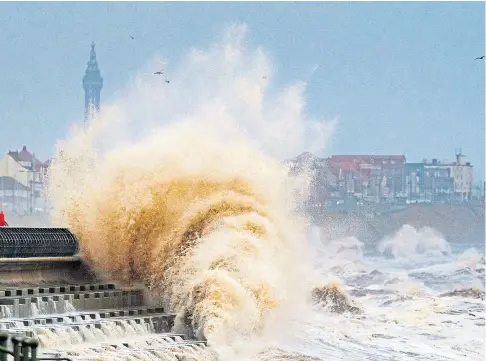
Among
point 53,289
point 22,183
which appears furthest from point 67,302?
point 22,183

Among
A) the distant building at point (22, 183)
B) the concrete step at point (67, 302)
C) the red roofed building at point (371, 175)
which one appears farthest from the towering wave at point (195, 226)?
the red roofed building at point (371, 175)

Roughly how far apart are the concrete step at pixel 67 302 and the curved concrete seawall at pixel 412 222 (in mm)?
46588

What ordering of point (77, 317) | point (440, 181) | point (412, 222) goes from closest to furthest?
point (77, 317), point (412, 222), point (440, 181)

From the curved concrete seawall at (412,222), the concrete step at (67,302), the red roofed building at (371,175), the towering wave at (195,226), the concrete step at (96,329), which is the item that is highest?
the red roofed building at (371,175)

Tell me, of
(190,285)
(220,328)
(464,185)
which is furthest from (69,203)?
(464,185)

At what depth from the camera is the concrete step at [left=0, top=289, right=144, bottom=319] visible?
19.1m

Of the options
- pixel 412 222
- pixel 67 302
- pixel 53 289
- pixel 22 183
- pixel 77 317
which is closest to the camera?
pixel 77 317

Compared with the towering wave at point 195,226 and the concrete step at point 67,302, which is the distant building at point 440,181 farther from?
the concrete step at point 67,302

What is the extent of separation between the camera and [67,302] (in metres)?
20.2

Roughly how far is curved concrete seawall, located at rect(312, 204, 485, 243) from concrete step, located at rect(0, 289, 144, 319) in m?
46.6

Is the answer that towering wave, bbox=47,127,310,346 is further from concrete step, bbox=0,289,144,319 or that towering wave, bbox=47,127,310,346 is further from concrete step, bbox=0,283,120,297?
concrete step, bbox=0,283,120,297

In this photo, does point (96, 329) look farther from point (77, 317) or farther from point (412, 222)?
point (412, 222)

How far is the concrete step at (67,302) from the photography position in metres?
19.1

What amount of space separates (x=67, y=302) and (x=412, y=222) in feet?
182
